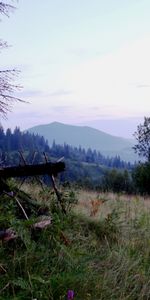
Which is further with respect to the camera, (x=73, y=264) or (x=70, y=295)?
(x=73, y=264)

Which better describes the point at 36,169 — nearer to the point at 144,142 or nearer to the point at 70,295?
the point at 70,295

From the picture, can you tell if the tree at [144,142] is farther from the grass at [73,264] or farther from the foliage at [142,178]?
the grass at [73,264]

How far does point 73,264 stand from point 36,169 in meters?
1.37

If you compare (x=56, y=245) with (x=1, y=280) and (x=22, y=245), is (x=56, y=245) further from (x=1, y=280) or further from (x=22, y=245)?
(x=1, y=280)

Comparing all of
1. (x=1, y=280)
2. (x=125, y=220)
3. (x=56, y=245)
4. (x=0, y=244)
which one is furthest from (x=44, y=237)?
(x=125, y=220)

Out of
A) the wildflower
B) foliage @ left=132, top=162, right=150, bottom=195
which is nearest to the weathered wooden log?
the wildflower

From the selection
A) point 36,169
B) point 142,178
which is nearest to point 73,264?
point 36,169

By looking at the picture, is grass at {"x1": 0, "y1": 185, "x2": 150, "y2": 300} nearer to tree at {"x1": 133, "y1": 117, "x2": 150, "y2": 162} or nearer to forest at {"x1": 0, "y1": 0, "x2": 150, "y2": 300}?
forest at {"x1": 0, "y1": 0, "x2": 150, "y2": 300}

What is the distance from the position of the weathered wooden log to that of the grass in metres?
0.50

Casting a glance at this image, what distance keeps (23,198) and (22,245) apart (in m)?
1.27

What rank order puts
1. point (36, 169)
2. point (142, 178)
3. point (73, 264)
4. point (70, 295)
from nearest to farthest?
point (70, 295) → point (73, 264) → point (36, 169) → point (142, 178)

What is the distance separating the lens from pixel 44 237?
4.90m

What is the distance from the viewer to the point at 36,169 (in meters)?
5.36

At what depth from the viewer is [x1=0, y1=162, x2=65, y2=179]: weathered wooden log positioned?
208 inches
